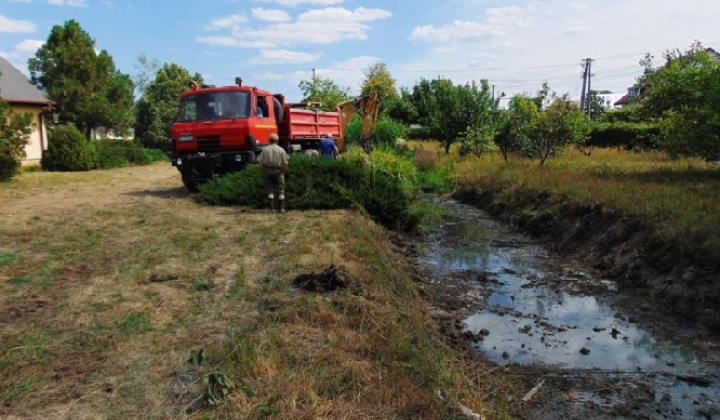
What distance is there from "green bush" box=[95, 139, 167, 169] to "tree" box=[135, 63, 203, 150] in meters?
4.71

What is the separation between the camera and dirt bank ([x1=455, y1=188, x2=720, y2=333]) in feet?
21.6

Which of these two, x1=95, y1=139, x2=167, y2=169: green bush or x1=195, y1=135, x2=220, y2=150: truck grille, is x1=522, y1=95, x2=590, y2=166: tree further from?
x1=95, y1=139, x2=167, y2=169: green bush

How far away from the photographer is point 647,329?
6.20 m

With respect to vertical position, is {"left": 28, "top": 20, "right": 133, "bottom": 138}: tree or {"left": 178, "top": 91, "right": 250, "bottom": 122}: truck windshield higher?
{"left": 28, "top": 20, "right": 133, "bottom": 138}: tree

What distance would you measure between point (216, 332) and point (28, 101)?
21.5 metres

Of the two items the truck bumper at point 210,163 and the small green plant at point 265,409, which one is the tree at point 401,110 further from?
the small green plant at point 265,409

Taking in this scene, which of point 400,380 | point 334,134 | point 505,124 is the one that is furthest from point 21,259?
point 505,124

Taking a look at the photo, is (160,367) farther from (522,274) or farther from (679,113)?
(679,113)

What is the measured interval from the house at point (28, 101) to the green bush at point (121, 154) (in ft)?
9.43

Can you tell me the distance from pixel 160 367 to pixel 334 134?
15.5 meters

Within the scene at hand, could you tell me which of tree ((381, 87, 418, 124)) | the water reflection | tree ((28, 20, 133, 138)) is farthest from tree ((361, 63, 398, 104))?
the water reflection

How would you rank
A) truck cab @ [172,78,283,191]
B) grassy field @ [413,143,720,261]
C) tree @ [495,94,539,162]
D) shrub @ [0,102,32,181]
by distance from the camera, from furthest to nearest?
1. tree @ [495,94,539,162]
2. shrub @ [0,102,32,181]
3. truck cab @ [172,78,283,191]
4. grassy field @ [413,143,720,261]

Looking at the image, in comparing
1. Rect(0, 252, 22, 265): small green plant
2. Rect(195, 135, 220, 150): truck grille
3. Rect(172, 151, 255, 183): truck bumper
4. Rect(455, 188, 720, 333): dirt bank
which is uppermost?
Rect(195, 135, 220, 150): truck grille

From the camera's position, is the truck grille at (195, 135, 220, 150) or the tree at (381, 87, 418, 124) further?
the tree at (381, 87, 418, 124)
